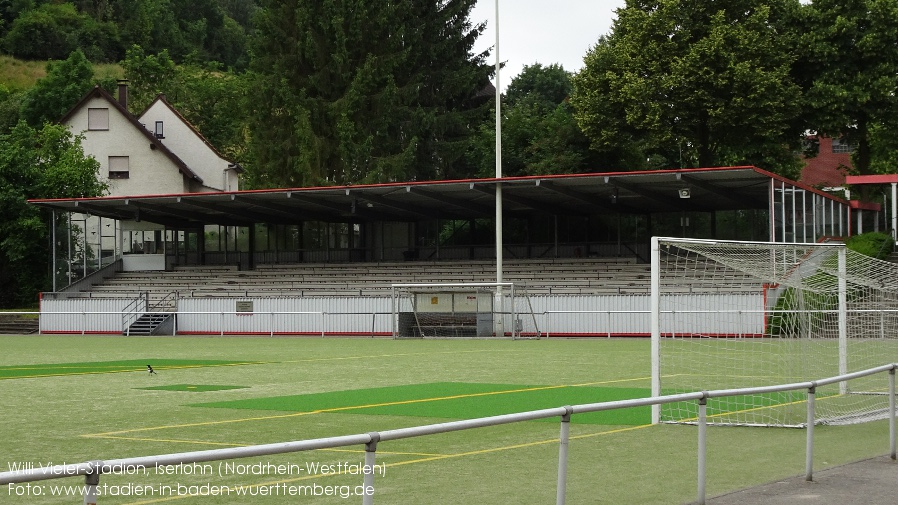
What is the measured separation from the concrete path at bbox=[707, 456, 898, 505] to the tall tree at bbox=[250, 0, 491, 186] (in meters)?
52.4

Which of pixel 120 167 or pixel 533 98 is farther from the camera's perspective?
pixel 533 98

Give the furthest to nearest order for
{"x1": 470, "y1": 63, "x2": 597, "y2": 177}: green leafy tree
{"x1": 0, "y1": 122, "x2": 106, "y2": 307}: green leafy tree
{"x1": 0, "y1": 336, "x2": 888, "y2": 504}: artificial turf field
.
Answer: {"x1": 470, "y1": 63, "x2": 597, "y2": 177}: green leafy tree < {"x1": 0, "y1": 122, "x2": 106, "y2": 307}: green leafy tree < {"x1": 0, "y1": 336, "x2": 888, "y2": 504}: artificial turf field

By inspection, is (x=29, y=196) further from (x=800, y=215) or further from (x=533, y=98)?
(x=533, y=98)

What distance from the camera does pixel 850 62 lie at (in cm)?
5397

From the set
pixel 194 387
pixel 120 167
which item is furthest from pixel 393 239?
pixel 194 387

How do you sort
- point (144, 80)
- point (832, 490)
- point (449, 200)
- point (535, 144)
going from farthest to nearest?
point (144, 80) < point (535, 144) < point (449, 200) < point (832, 490)

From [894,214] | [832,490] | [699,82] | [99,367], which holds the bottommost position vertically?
[99,367]

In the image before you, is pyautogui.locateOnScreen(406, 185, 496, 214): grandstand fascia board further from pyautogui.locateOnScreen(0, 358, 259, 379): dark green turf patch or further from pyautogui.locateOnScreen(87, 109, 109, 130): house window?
pyautogui.locateOnScreen(87, 109, 109, 130): house window

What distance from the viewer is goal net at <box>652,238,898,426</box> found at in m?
13.4

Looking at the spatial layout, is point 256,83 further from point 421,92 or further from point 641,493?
point 641,493

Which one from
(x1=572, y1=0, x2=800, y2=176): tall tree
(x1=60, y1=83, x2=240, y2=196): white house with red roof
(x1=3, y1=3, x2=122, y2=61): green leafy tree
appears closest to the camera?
(x1=572, y1=0, x2=800, y2=176): tall tree

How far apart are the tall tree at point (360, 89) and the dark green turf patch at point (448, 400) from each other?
141 feet

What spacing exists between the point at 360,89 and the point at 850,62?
2537 centimetres

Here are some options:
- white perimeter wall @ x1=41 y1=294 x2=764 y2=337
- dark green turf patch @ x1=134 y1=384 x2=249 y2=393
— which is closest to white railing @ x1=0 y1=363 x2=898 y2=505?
dark green turf patch @ x1=134 y1=384 x2=249 y2=393
